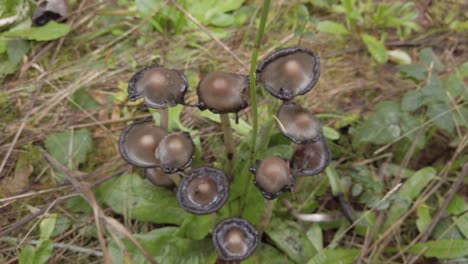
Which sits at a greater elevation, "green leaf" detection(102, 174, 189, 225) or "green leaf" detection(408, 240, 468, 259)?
"green leaf" detection(408, 240, 468, 259)

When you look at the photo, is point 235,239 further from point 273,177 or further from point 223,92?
point 223,92

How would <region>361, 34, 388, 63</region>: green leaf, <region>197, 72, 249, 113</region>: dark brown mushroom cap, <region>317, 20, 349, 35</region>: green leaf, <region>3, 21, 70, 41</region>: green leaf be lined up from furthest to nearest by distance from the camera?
<region>317, 20, 349, 35</region>: green leaf < <region>361, 34, 388, 63</region>: green leaf < <region>3, 21, 70, 41</region>: green leaf < <region>197, 72, 249, 113</region>: dark brown mushroom cap

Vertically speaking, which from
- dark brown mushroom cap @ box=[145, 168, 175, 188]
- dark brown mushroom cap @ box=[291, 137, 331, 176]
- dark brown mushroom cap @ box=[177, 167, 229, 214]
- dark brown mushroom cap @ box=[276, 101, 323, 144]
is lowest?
dark brown mushroom cap @ box=[145, 168, 175, 188]

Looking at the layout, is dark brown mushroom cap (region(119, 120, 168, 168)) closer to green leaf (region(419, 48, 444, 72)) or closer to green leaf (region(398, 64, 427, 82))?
green leaf (region(398, 64, 427, 82))

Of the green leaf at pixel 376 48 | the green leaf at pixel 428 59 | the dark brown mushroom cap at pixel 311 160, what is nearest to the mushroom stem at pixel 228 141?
the dark brown mushroom cap at pixel 311 160

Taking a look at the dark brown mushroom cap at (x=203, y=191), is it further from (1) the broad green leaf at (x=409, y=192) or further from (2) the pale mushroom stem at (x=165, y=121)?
(1) the broad green leaf at (x=409, y=192)

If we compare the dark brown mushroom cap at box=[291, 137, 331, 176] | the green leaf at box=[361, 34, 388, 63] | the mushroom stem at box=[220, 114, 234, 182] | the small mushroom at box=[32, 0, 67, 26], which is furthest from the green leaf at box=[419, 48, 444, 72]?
the small mushroom at box=[32, 0, 67, 26]
